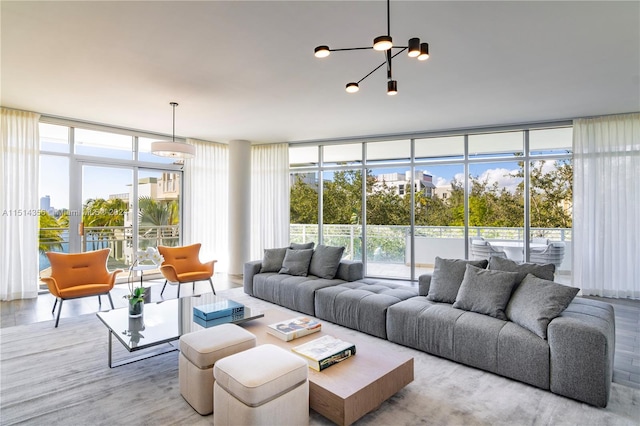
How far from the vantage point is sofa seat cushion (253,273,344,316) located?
4.25m

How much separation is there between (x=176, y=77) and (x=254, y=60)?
103 cm

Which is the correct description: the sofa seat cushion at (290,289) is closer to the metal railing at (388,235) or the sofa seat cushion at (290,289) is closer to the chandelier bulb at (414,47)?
the metal railing at (388,235)

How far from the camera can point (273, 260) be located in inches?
206

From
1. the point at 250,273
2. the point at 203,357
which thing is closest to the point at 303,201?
the point at 250,273

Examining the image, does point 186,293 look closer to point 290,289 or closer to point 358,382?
point 290,289

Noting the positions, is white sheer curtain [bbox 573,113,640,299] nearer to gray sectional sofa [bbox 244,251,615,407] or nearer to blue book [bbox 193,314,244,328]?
gray sectional sofa [bbox 244,251,615,407]

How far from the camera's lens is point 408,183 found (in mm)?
6348

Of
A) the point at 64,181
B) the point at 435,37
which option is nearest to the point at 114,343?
the point at 64,181

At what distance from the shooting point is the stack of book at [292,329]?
109 inches

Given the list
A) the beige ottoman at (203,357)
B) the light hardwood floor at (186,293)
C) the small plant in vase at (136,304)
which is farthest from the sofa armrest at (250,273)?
the beige ottoman at (203,357)

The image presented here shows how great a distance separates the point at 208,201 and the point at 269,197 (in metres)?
1.28

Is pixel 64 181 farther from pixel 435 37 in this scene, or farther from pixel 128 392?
pixel 435 37

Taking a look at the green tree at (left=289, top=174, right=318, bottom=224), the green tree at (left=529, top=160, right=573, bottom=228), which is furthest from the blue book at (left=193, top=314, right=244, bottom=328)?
the green tree at (left=529, top=160, right=573, bottom=228)

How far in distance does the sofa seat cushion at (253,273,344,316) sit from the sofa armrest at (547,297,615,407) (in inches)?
97.0
